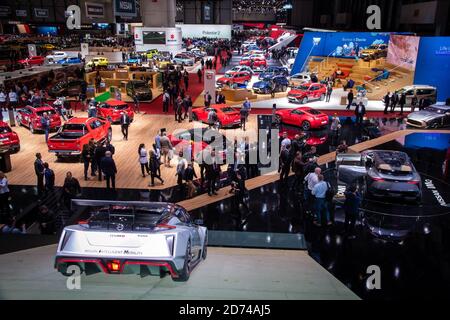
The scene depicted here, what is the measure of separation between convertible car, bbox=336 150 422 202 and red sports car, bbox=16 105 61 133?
13.2 meters

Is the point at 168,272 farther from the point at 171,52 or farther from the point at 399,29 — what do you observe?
the point at 171,52

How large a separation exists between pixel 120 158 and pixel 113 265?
10332mm

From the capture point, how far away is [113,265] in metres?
5.74

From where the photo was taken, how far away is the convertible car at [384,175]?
1119 centimetres

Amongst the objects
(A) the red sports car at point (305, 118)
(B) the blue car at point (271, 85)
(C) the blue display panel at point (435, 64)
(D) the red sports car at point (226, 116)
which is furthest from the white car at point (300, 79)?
(D) the red sports car at point (226, 116)

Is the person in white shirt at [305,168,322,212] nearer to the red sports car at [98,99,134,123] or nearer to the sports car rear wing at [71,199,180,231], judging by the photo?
the sports car rear wing at [71,199,180,231]

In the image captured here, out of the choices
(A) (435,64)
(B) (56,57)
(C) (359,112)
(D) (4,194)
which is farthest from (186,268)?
(B) (56,57)

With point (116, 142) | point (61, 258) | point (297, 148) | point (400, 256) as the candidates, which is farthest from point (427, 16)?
point (61, 258)

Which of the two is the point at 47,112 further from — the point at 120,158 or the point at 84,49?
the point at 84,49

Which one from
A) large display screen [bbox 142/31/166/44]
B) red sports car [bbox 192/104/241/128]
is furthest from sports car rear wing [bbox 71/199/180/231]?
large display screen [bbox 142/31/166/44]

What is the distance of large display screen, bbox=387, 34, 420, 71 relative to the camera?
25438 mm

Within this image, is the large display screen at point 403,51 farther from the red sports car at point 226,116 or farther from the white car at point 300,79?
the red sports car at point 226,116

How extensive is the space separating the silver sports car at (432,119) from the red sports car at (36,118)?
56.5ft
